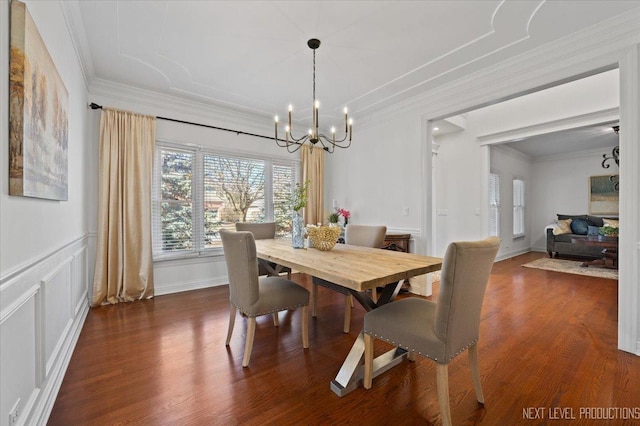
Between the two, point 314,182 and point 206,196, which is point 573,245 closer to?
point 314,182

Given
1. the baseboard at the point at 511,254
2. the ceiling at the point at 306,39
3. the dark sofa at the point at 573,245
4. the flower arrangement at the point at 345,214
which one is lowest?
the baseboard at the point at 511,254

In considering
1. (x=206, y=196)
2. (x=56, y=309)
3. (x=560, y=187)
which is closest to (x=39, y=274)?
(x=56, y=309)

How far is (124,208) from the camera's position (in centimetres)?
339

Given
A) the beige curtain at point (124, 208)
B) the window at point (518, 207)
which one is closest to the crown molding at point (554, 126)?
the window at point (518, 207)

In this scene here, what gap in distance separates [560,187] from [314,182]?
22.5 feet

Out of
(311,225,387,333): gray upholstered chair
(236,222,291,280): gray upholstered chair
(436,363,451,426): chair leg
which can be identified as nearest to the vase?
(311,225,387,333): gray upholstered chair

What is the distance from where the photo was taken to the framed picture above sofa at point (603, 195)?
21.4ft

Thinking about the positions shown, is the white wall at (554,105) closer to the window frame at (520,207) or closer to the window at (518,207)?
the window frame at (520,207)

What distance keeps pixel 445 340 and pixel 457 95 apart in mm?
2996

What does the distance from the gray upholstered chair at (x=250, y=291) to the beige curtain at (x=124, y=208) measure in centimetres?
193

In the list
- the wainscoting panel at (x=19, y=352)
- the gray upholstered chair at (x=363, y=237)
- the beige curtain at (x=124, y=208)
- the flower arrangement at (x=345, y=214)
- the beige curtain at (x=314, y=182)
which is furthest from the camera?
the beige curtain at (x=314, y=182)

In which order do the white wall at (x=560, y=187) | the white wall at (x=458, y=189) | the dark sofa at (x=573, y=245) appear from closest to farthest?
the white wall at (x=458, y=189) < the dark sofa at (x=573, y=245) < the white wall at (x=560, y=187)

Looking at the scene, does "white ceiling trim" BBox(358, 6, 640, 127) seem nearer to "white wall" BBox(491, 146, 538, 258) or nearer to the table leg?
the table leg

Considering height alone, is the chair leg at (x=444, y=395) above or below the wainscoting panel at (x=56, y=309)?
below
